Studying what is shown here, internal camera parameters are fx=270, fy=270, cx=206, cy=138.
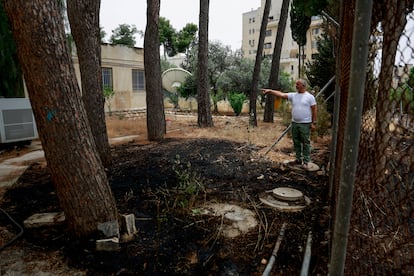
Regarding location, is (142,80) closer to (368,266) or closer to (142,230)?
(142,230)

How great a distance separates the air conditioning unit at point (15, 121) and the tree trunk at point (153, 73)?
3.16 meters

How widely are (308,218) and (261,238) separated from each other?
75 centimetres

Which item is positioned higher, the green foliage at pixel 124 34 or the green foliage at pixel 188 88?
the green foliage at pixel 124 34

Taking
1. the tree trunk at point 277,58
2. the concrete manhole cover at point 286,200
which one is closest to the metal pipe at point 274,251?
the concrete manhole cover at point 286,200

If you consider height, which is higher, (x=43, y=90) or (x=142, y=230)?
(x=43, y=90)

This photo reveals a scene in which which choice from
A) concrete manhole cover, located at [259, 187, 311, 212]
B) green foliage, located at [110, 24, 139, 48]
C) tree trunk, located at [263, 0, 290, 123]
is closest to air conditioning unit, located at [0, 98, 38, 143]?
concrete manhole cover, located at [259, 187, 311, 212]

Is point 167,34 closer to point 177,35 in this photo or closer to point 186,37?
point 177,35

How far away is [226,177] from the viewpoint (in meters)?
4.74

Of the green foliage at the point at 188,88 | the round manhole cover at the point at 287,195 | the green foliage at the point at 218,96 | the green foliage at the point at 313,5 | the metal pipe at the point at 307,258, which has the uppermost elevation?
the green foliage at the point at 313,5

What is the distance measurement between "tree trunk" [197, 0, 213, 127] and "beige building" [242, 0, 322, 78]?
24.9 metres

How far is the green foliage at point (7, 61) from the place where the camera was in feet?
24.6

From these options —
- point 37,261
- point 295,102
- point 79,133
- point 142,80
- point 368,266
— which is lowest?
point 37,261

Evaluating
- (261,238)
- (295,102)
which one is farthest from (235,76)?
(261,238)

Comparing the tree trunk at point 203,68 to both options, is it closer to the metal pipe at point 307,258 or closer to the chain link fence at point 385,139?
the metal pipe at point 307,258
